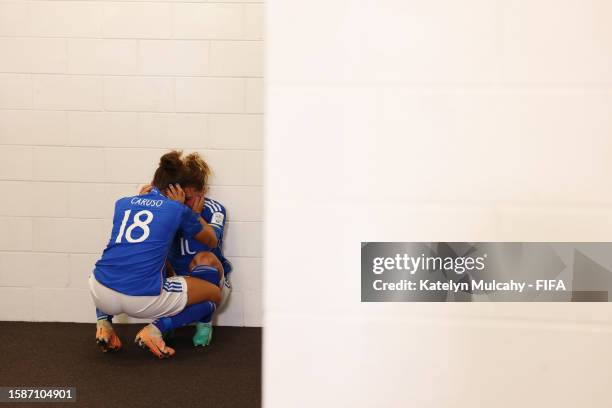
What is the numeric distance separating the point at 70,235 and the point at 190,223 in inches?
34.2

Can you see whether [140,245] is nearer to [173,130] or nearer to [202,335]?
[202,335]

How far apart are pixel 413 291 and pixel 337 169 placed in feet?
0.68

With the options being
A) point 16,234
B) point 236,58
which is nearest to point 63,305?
point 16,234

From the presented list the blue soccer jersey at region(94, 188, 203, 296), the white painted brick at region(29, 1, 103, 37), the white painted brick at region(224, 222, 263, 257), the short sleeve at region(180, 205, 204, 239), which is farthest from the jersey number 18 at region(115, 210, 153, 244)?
the white painted brick at region(29, 1, 103, 37)

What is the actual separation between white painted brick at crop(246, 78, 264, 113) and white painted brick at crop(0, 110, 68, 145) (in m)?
1.02

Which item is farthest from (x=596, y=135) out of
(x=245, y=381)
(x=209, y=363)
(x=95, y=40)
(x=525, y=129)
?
(x=95, y=40)

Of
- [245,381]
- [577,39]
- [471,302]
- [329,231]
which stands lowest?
[245,381]

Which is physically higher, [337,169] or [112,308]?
[337,169]

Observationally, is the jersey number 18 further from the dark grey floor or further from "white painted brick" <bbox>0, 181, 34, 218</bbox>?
"white painted brick" <bbox>0, 181, 34, 218</bbox>

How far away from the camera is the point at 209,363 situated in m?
3.18

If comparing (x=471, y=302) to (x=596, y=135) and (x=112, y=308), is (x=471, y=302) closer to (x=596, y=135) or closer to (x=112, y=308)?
(x=596, y=135)

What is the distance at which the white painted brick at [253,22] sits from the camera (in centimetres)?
363

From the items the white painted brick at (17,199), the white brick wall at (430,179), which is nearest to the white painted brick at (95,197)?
the white painted brick at (17,199)

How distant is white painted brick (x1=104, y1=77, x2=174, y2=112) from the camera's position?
3.70 metres
